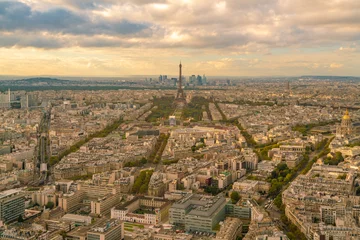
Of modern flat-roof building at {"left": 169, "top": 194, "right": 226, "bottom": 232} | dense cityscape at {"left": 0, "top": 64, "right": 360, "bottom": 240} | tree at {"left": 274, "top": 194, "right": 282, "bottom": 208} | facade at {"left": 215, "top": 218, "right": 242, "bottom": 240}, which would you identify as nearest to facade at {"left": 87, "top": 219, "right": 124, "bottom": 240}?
dense cityscape at {"left": 0, "top": 64, "right": 360, "bottom": 240}

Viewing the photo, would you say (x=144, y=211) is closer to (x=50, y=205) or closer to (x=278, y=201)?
(x=50, y=205)

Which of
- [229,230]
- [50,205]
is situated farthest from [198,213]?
[50,205]

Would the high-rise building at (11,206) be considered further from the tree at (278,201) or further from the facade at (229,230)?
the tree at (278,201)

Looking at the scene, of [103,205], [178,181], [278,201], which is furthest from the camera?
[178,181]

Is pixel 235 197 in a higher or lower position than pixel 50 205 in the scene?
higher

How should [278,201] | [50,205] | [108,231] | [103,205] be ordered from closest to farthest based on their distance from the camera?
1. [108,231]
2. [103,205]
3. [278,201]
4. [50,205]

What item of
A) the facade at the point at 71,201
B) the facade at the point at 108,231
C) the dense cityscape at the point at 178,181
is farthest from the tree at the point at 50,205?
the facade at the point at 108,231

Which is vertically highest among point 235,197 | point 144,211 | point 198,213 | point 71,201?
point 198,213
